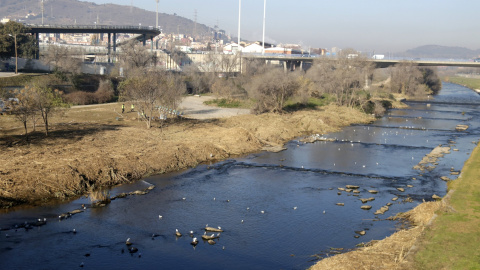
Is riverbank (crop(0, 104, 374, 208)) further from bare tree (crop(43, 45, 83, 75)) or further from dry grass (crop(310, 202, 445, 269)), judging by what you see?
bare tree (crop(43, 45, 83, 75))

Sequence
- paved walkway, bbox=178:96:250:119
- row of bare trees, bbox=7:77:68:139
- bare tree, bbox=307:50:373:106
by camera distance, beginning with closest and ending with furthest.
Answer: row of bare trees, bbox=7:77:68:139 < paved walkway, bbox=178:96:250:119 < bare tree, bbox=307:50:373:106

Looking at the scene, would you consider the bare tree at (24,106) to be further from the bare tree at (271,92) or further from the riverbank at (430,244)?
the bare tree at (271,92)

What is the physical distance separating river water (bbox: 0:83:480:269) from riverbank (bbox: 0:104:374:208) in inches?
48.1

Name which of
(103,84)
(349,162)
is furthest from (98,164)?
(103,84)

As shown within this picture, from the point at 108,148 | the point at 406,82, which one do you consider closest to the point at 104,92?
the point at 108,148

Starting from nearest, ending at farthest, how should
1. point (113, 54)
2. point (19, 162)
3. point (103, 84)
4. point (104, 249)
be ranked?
point (104, 249)
point (19, 162)
point (103, 84)
point (113, 54)

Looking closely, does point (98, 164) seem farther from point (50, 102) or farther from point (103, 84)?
point (103, 84)

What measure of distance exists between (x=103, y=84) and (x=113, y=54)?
43436 mm

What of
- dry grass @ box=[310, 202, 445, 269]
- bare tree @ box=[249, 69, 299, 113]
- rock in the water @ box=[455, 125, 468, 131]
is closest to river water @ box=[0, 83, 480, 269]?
dry grass @ box=[310, 202, 445, 269]

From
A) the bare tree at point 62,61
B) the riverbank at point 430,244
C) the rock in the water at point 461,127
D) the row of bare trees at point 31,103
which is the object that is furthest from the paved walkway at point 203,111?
the riverbank at point 430,244

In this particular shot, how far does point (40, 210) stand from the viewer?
19.9 m

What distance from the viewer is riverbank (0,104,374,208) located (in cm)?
2217

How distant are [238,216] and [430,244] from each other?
7.94 metres

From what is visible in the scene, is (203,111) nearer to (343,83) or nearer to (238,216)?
(343,83)
